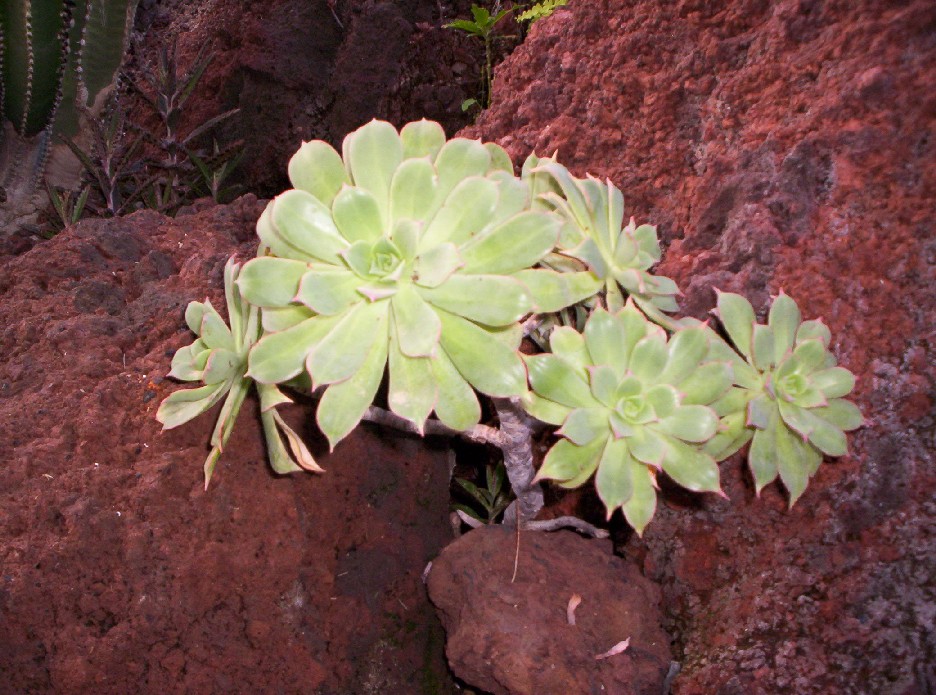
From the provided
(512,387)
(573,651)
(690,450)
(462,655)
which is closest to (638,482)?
(690,450)

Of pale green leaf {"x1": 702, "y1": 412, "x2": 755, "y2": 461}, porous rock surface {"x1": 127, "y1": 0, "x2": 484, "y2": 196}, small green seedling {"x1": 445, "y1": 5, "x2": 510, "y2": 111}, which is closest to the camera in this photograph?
pale green leaf {"x1": 702, "y1": 412, "x2": 755, "y2": 461}

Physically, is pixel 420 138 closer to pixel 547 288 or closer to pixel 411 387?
pixel 547 288

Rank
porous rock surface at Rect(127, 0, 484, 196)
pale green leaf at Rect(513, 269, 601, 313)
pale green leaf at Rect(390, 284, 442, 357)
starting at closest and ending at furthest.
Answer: pale green leaf at Rect(390, 284, 442, 357) → pale green leaf at Rect(513, 269, 601, 313) → porous rock surface at Rect(127, 0, 484, 196)

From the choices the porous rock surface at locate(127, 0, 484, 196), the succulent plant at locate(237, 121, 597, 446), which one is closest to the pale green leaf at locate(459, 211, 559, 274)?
the succulent plant at locate(237, 121, 597, 446)

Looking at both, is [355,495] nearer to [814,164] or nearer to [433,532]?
[433,532]

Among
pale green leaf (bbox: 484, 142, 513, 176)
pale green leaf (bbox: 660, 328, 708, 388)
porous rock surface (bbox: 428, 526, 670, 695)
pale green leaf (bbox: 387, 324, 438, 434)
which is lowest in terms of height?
porous rock surface (bbox: 428, 526, 670, 695)

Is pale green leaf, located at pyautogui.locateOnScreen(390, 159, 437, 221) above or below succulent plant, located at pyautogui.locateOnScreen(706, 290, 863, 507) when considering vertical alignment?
above

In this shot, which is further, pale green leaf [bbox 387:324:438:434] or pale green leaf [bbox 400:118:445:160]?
pale green leaf [bbox 400:118:445:160]

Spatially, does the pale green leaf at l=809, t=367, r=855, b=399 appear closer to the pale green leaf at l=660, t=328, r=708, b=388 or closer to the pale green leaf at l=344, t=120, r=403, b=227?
the pale green leaf at l=660, t=328, r=708, b=388
